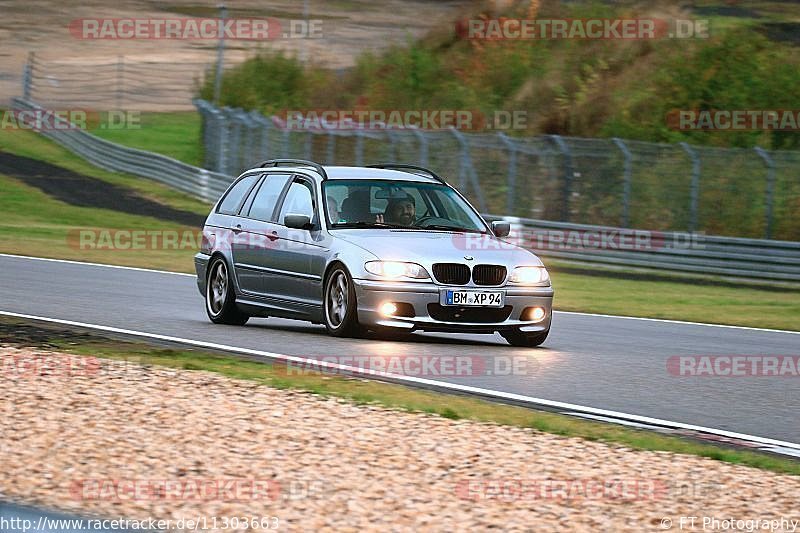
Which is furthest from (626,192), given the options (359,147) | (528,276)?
(528,276)

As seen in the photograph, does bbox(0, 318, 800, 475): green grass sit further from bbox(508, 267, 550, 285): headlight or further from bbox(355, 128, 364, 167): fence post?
bbox(355, 128, 364, 167): fence post

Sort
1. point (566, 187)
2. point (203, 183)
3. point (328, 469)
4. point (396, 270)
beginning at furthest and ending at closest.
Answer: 1. point (203, 183)
2. point (566, 187)
3. point (396, 270)
4. point (328, 469)

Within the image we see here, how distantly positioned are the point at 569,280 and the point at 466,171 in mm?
7430

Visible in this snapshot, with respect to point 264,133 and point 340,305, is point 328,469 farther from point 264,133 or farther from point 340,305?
point 264,133

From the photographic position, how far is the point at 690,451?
862 cm

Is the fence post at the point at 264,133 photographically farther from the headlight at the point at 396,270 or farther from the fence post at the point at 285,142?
the headlight at the point at 396,270

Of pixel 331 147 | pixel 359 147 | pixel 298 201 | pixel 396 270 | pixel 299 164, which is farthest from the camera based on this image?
pixel 331 147

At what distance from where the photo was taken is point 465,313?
13.4m

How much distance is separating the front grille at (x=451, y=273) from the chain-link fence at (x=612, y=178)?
49.1 feet

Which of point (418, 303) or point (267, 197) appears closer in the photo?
point (418, 303)

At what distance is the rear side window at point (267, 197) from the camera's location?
50.0ft

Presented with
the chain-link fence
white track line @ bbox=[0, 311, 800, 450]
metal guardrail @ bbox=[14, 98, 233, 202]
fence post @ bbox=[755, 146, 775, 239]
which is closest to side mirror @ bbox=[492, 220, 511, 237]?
white track line @ bbox=[0, 311, 800, 450]

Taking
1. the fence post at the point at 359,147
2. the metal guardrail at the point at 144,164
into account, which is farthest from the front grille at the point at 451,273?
the metal guardrail at the point at 144,164

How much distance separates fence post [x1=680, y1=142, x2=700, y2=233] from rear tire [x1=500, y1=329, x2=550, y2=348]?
48.1 feet
